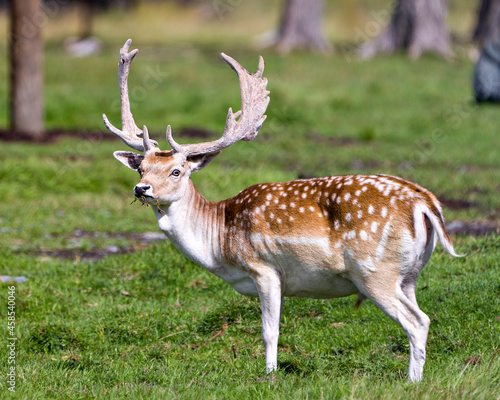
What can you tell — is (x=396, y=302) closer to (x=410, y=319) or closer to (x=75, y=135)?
(x=410, y=319)

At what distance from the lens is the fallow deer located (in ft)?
16.6

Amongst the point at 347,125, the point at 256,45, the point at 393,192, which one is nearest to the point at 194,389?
the point at 393,192

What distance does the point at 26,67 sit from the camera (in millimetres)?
14125

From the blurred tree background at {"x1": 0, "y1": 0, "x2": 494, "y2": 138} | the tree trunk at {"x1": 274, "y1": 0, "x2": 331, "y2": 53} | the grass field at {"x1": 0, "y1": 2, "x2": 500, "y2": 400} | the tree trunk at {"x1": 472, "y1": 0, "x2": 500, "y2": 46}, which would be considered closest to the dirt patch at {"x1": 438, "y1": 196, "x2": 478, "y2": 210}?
the grass field at {"x1": 0, "y1": 2, "x2": 500, "y2": 400}

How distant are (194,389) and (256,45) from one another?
23318 mm

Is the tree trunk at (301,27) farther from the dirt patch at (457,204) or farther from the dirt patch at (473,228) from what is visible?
the dirt patch at (473,228)

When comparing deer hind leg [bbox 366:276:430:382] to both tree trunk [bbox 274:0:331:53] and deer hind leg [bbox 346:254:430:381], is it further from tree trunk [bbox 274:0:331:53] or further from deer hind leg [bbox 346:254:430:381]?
tree trunk [bbox 274:0:331:53]

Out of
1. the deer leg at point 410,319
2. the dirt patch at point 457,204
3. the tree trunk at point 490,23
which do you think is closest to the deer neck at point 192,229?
the deer leg at point 410,319

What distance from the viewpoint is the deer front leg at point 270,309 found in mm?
5344

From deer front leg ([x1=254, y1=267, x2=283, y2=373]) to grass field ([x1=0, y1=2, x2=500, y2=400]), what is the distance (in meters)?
0.14

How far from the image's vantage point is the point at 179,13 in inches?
1528

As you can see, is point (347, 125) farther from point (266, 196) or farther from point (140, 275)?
point (266, 196)

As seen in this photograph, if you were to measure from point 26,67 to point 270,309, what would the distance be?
33.4 ft

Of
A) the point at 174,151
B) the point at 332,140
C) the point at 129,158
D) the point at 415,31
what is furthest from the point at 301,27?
the point at 174,151
